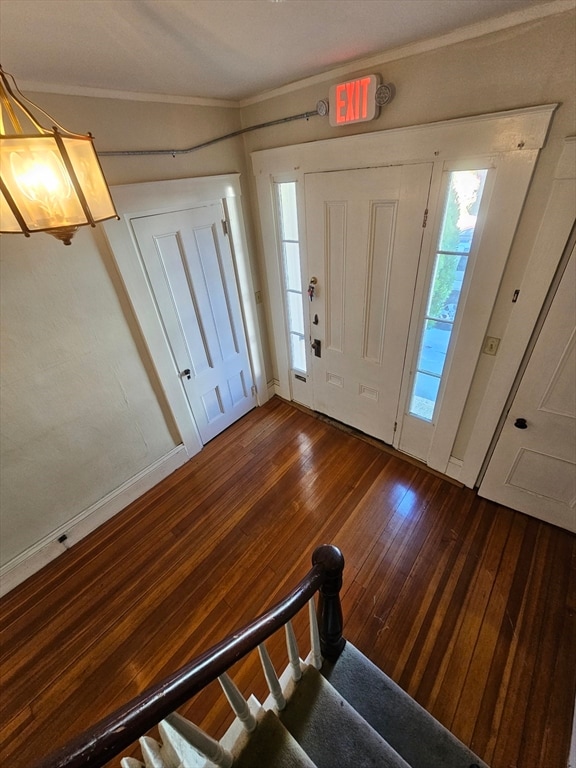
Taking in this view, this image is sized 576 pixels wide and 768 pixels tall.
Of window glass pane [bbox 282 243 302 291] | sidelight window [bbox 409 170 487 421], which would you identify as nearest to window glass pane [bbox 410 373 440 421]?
sidelight window [bbox 409 170 487 421]

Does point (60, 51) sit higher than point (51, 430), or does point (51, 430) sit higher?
point (60, 51)

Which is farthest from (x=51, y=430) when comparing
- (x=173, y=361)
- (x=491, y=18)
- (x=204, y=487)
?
(x=491, y=18)

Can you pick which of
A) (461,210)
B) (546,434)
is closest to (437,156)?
(461,210)

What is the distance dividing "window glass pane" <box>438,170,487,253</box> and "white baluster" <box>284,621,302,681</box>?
1.99 metres

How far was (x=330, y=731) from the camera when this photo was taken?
1.12 metres

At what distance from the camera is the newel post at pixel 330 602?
3.58ft

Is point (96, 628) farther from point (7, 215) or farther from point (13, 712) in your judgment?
point (7, 215)

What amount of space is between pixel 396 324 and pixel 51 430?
236cm

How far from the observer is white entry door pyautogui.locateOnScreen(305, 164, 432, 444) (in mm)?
1924

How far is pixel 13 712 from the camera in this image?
1.56m

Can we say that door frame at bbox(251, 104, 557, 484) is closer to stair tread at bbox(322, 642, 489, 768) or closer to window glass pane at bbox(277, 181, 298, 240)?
window glass pane at bbox(277, 181, 298, 240)

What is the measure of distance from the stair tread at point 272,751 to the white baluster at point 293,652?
164 millimetres

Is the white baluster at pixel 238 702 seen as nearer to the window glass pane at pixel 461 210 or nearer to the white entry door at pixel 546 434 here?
the white entry door at pixel 546 434


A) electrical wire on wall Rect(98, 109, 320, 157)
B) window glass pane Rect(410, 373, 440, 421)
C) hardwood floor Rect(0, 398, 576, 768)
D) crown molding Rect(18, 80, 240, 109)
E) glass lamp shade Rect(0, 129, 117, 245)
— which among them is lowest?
hardwood floor Rect(0, 398, 576, 768)
